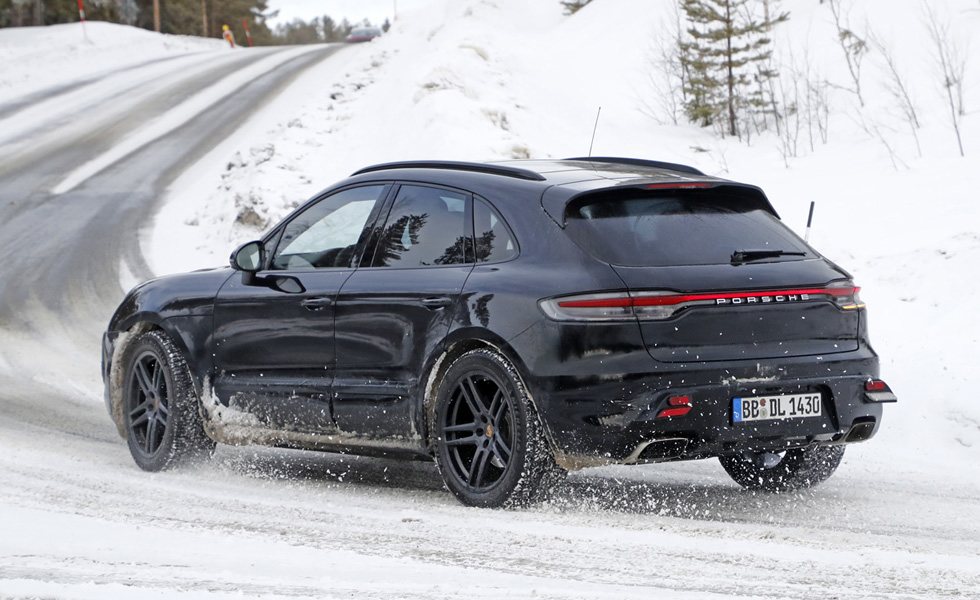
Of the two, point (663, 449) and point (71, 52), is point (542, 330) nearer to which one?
point (663, 449)

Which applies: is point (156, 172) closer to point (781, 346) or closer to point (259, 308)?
point (259, 308)

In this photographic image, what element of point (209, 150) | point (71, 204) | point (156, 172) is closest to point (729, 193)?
point (71, 204)

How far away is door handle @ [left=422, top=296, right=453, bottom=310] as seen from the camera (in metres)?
6.08

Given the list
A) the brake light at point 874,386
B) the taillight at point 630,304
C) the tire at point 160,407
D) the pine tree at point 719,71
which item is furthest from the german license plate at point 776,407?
the pine tree at point 719,71

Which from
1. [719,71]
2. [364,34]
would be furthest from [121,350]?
[364,34]

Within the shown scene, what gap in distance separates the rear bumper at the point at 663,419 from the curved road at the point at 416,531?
322 mm

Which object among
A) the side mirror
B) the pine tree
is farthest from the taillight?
the pine tree

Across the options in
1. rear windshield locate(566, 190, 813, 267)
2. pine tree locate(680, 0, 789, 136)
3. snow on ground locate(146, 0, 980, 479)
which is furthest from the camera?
pine tree locate(680, 0, 789, 136)

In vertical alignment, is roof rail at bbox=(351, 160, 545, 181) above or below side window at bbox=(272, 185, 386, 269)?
above

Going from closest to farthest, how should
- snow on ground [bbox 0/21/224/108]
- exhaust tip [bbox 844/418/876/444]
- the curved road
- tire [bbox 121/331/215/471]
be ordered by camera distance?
1. the curved road
2. exhaust tip [bbox 844/418/876/444]
3. tire [bbox 121/331/215/471]
4. snow on ground [bbox 0/21/224/108]

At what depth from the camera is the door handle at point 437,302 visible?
6.08 m

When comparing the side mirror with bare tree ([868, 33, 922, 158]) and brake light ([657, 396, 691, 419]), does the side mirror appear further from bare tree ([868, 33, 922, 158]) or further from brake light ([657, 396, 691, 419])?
bare tree ([868, 33, 922, 158])

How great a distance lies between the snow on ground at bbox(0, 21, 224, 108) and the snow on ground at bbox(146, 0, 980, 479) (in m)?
12.5

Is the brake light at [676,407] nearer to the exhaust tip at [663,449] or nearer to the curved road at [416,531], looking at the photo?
the exhaust tip at [663,449]
